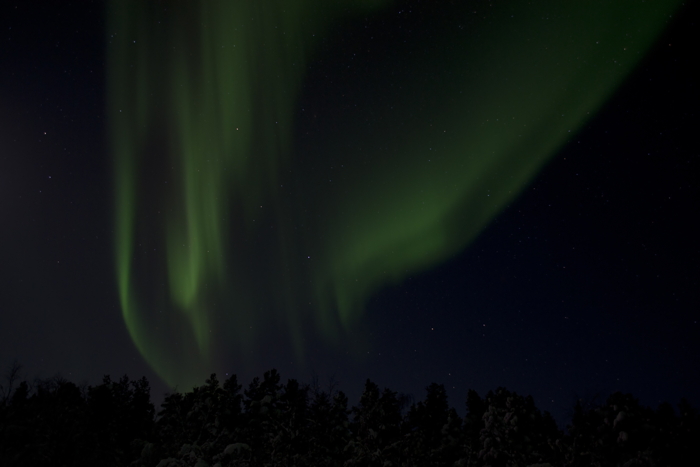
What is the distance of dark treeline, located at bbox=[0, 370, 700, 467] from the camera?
26562mm

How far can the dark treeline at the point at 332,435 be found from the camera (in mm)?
26562

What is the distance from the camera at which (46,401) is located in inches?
1141

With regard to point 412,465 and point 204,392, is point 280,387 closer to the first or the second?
point 204,392

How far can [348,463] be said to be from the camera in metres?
30.9

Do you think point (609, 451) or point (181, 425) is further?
point (181, 425)

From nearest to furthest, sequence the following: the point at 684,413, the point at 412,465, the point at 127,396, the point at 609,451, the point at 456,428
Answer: the point at 609,451
the point at 684,413
the point at 412,465
the point at 456,428
the point at 127,396

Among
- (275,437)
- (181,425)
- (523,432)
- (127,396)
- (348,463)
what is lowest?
(523,432)

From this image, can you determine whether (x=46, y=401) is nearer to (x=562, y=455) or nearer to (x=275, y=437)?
(x=275, y=437)

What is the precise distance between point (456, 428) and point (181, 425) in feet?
77.2

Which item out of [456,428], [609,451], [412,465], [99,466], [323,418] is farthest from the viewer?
[456,428]

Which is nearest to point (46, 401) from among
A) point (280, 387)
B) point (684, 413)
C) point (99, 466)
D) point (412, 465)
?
point (99, 466)

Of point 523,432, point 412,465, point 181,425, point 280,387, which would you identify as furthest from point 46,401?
point 523,432

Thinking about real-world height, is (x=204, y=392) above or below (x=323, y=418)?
above

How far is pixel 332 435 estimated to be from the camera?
123ft
